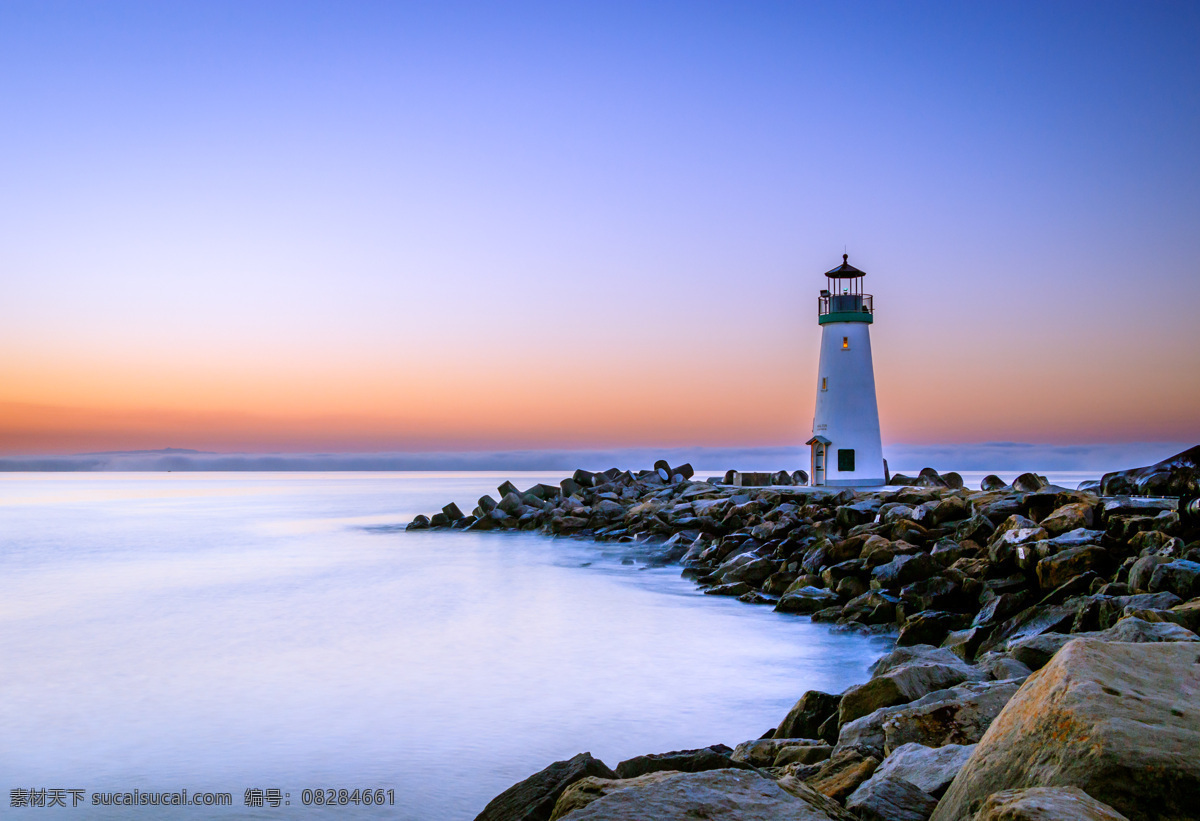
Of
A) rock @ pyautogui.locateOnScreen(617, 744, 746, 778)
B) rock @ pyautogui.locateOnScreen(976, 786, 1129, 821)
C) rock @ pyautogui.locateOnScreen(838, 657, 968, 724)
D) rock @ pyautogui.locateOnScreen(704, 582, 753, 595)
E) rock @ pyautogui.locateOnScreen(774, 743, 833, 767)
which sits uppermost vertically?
rock @ pyautogui.locateOnScreen(976, 786, 1129, 821)

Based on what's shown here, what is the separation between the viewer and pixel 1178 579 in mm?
6012

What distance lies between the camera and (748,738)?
19.6 feet

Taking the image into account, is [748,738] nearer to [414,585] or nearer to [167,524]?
[414,585]

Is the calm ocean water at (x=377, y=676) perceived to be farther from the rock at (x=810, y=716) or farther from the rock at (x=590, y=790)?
the rock at (x=590, y=790)

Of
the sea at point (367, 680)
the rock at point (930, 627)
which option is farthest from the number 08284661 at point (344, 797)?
the rock at point (930, 627)

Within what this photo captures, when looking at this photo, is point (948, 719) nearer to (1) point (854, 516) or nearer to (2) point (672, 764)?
(2) point (672, 764)

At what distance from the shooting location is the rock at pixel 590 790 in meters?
2.57

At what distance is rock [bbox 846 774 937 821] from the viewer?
101 inches

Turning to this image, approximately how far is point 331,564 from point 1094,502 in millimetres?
14049

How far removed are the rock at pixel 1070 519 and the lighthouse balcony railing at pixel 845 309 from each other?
12.7m

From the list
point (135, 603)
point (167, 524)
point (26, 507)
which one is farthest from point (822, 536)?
point (26, 507)

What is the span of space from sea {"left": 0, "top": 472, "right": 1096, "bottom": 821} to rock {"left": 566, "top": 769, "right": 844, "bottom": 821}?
2.76 m

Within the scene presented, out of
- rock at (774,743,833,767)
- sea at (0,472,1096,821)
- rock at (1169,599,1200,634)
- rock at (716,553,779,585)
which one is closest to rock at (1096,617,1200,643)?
rock at (1169,599,1200,634)

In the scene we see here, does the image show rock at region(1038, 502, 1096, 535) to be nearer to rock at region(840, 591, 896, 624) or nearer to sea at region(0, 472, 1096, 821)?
rock at region(840, 591, 896, 624)
